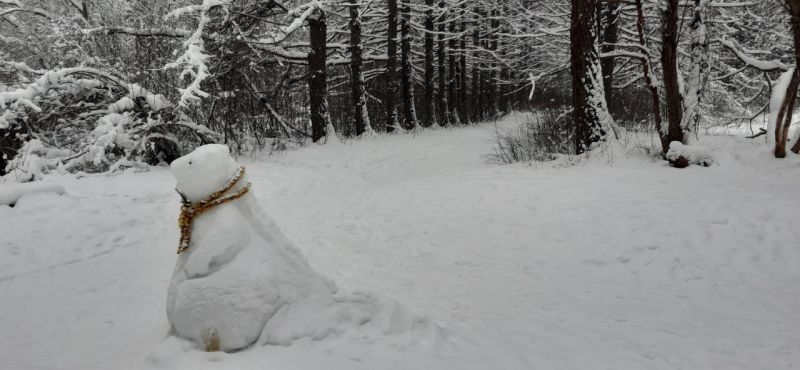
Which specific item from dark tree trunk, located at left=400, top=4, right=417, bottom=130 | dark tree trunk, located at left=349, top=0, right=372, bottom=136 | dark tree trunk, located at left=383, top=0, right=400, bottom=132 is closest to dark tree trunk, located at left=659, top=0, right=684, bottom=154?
dark tree trunk, located at left=349, top=0, right=372, bottom=136

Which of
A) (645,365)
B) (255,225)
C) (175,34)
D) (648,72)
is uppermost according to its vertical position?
(175,34)

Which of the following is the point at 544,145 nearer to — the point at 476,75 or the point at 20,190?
the point at 20,190

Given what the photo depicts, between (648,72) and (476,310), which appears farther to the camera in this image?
(648,72)

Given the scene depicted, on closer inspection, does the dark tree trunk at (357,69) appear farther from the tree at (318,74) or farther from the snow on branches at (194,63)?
the snow on branches at (194,63)

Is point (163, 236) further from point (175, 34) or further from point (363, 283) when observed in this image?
point (175, 34)

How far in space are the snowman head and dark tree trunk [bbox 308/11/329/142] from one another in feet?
32.3

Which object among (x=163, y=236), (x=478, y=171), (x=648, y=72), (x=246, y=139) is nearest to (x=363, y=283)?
(x=163, y=236)

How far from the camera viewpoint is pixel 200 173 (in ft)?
8.95

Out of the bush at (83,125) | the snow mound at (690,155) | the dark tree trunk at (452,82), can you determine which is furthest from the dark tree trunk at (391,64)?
the snow mound at (690,155)

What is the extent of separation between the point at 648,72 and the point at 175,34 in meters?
10.5

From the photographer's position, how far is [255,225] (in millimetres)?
2875

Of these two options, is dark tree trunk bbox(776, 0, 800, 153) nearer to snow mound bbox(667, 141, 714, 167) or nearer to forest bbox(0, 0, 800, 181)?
forest bbox(0, 0, 800, 181)

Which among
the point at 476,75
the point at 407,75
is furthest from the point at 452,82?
the point at 407,75

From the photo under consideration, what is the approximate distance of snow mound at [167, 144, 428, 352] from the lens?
102 inches
